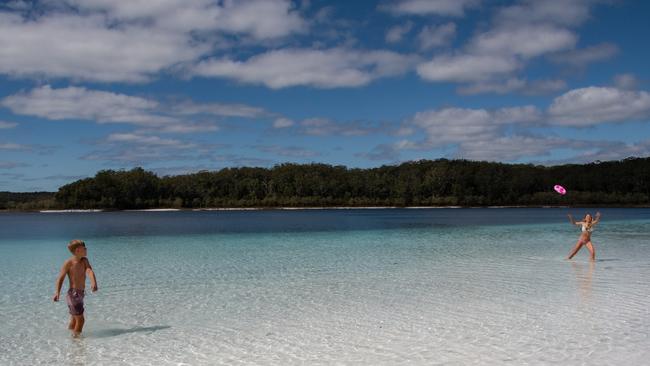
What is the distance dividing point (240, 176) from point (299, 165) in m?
21.0

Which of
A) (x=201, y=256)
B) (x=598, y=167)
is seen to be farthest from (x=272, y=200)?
(x=201, y=256)

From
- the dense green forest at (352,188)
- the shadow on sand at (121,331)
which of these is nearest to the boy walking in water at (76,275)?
the shadow on sand at (121,331)

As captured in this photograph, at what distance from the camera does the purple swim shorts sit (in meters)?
9.80

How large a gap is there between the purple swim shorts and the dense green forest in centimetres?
14156

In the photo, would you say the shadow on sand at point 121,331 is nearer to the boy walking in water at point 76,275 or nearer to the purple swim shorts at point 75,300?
the boy walking in water at point 76,275

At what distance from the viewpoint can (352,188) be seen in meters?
165

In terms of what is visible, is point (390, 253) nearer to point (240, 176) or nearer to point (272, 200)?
point (272, 200)

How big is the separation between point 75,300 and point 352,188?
6117 inches

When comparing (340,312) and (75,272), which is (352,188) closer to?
(340,312)

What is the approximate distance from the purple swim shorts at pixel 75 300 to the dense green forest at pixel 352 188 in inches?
5573

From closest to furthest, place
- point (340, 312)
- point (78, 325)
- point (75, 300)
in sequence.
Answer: point (75, 300) < point (78, 325) < point (340, 312)

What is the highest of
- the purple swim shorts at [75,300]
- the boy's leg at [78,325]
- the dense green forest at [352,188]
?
the dense green forest at [352,188]

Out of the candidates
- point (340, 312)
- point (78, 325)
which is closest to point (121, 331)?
point (78, 325)

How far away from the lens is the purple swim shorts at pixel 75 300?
980cm
